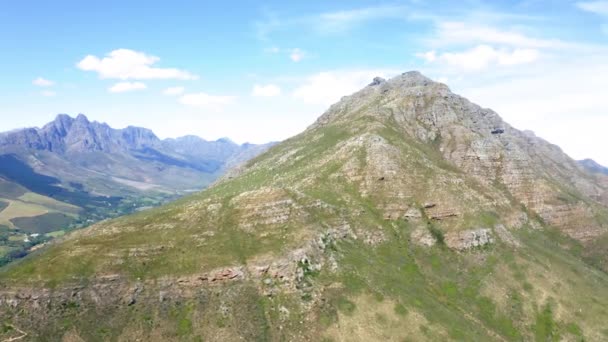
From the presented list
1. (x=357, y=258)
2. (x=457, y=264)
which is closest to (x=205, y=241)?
(x=357, y=258)

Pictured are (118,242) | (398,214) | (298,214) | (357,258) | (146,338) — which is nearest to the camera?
(146,338)

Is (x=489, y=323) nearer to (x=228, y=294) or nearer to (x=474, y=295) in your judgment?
(x=474, y=295)

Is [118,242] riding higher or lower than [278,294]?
higher

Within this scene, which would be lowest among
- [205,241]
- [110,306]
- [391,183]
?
[110,306]

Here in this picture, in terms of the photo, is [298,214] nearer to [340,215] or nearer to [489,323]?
[340,215]

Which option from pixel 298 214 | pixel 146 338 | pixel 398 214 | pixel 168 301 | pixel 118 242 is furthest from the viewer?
pixel 398 214

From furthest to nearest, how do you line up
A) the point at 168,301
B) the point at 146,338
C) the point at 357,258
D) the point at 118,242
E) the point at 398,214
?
the point at 398,214 → the point at 357,258 → the point at 118,242 → the point at 168,301 → the point at 146,338

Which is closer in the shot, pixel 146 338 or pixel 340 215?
pixel 146 338

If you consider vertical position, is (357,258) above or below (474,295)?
above

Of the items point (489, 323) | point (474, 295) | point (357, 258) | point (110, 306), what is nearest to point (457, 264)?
point (474, 295)
